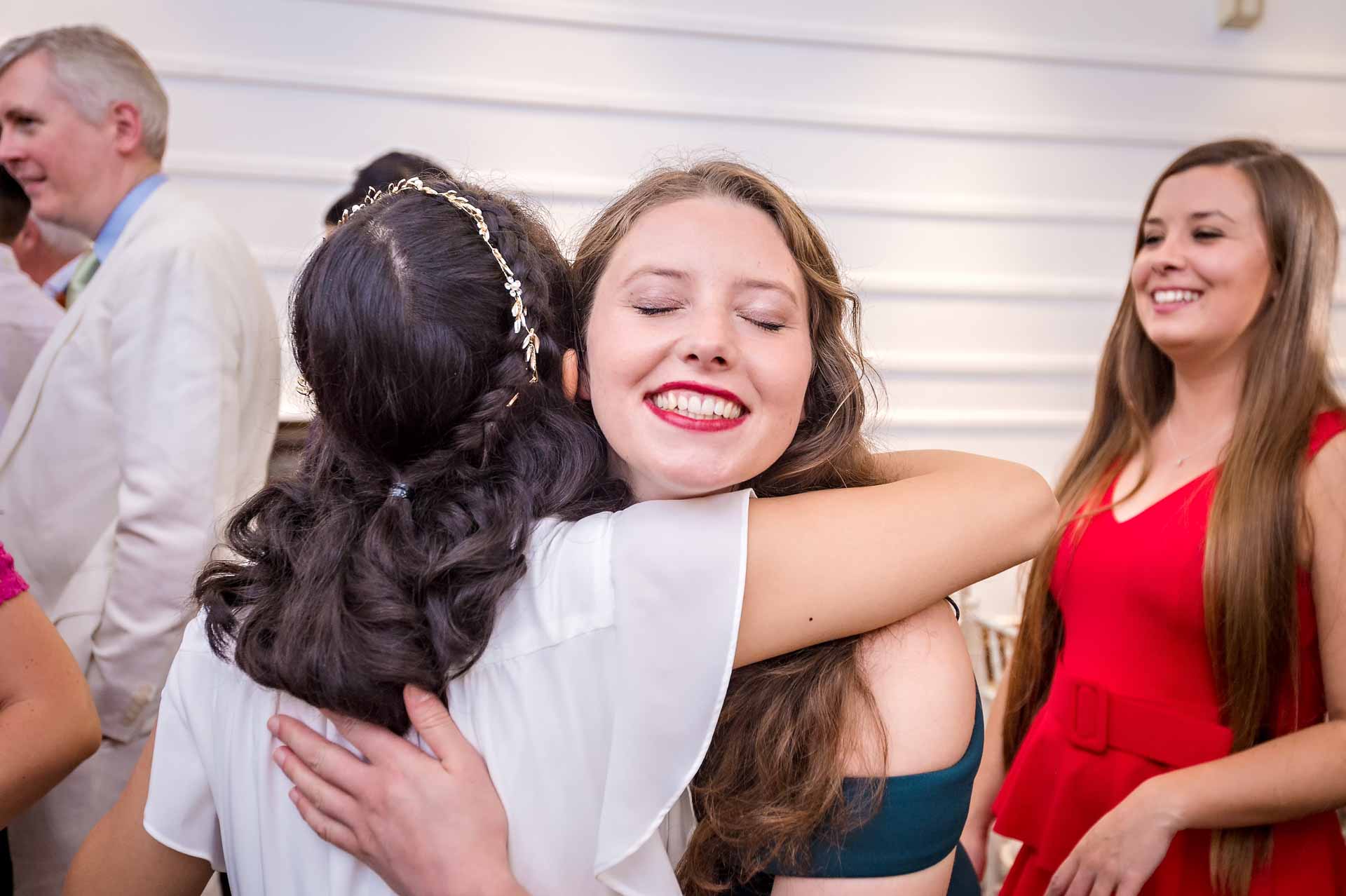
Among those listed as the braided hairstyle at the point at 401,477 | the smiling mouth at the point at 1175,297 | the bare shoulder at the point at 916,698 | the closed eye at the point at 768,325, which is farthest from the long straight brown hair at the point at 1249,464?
the braided hairstyle at the point at 401,477

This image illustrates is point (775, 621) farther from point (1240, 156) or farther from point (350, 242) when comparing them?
point (1240, 156)

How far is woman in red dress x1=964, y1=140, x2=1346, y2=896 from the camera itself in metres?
1.48

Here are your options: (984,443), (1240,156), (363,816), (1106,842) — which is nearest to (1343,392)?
(984,443)

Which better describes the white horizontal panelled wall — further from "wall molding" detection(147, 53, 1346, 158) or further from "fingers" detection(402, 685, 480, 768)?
"fingers" detection(402, 685, 480, 768)

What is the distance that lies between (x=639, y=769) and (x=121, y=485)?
1.46 meters

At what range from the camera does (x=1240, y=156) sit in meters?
1.84

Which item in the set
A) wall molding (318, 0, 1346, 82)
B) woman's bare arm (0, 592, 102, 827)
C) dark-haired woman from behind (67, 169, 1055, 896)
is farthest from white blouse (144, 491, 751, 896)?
wall molding (318, 0, 1346, 82)

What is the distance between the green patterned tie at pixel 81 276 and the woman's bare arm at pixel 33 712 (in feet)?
4.31

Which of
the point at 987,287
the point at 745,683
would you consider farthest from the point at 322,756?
the point at 987,287

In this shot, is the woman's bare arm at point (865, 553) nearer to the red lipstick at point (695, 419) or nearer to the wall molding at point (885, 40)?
the red lipstick at point (695, 419)

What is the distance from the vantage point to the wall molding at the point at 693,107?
3.25 metres

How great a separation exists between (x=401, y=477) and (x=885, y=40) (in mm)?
3280

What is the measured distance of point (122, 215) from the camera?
2217 mm

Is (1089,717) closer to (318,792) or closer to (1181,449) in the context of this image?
(1181,449)
